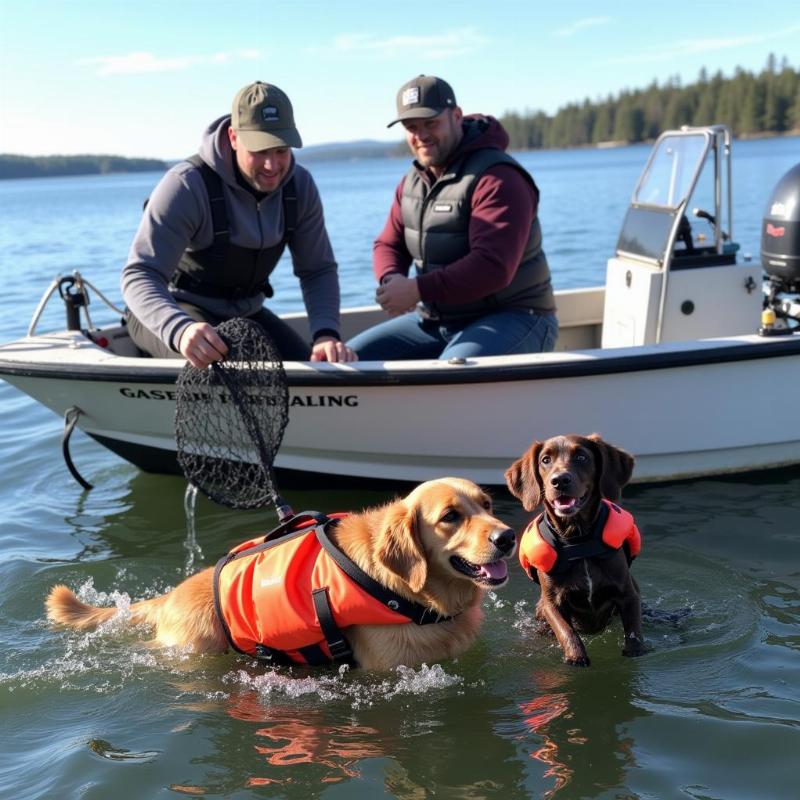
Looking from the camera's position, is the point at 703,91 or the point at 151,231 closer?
the point at 151,231

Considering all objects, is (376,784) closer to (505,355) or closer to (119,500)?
(505,355)

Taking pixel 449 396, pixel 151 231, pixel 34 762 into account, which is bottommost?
pixel 34 762

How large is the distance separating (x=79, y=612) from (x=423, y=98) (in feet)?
11.8

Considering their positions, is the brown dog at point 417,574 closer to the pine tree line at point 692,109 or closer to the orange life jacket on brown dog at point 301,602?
the orange life jacket on brown dog at point 301,602

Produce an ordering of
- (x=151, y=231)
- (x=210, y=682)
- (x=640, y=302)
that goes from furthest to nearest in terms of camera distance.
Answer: (x=640, y=302)
(x=151, y=231)
(x=210, y=682)

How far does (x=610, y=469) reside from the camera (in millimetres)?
4309

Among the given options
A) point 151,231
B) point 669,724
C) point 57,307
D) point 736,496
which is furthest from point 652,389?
point 57,307

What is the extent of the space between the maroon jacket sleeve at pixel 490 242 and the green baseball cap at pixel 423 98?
1.71 feet

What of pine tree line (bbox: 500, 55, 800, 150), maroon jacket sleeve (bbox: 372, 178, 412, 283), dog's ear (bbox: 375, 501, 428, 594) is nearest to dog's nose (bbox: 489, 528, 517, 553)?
dog's ear (bbox: 375, 501, 428, 594)

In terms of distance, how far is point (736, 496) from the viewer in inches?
253

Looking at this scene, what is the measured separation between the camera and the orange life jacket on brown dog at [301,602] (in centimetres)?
407

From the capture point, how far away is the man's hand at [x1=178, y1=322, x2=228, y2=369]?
5.08 metres

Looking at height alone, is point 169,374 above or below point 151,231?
below

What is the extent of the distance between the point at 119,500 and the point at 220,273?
2.01 meters
